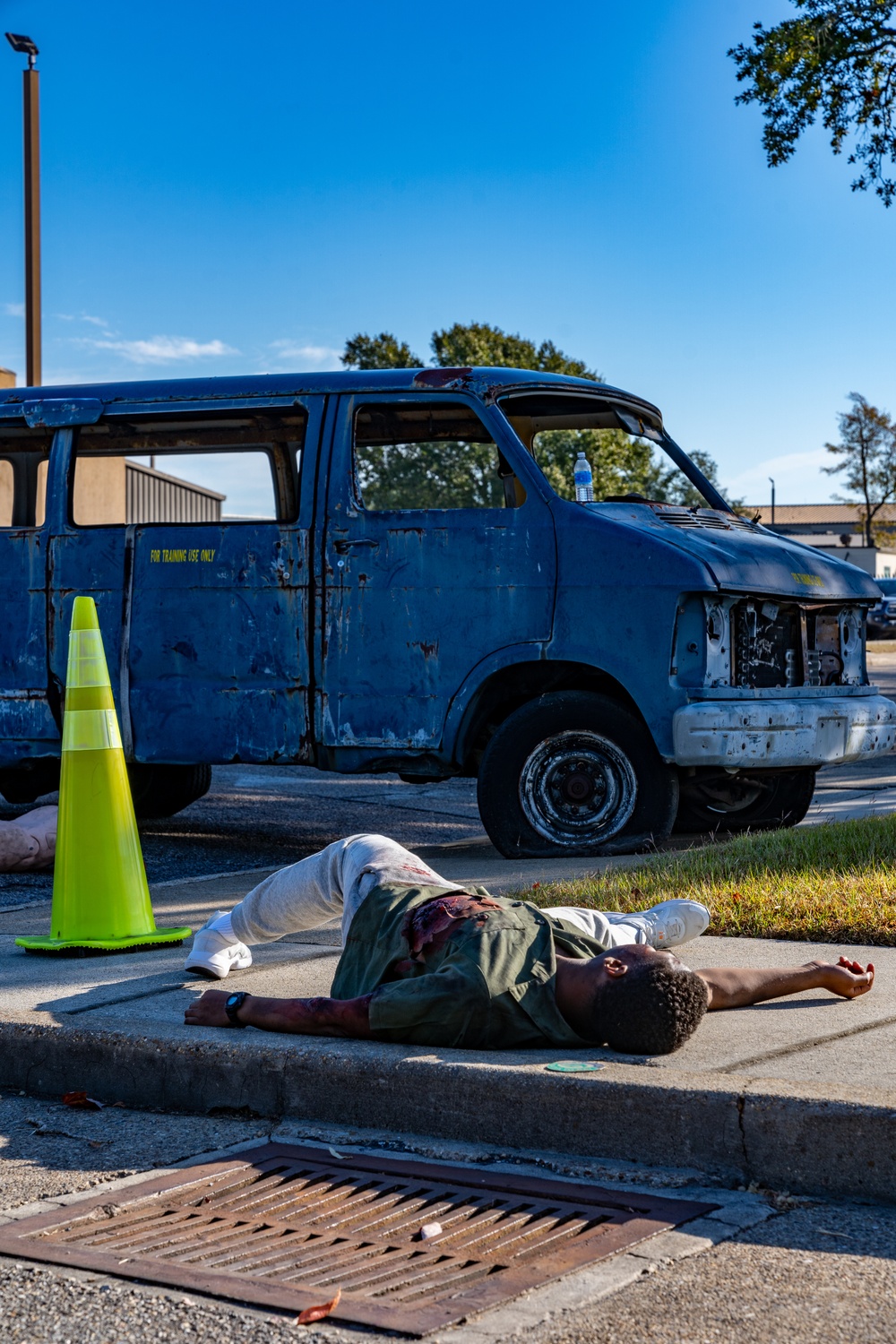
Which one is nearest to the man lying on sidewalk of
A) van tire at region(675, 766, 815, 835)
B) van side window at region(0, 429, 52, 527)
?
van tire at region(675, 766, 815, 835)

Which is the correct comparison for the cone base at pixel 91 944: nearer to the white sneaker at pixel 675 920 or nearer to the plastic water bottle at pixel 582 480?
the white sneaker at pixel 675 920

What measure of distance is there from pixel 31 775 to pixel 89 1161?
5686 millimetres

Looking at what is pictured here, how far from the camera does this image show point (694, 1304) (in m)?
2.59

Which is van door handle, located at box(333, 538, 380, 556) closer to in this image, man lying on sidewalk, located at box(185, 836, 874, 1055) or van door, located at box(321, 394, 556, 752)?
van door, located at box(321, 394, 556, 752)

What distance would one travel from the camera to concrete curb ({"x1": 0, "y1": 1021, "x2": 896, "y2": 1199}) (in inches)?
125

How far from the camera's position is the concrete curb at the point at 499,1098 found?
319 cm

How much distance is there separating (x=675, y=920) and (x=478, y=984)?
113cm

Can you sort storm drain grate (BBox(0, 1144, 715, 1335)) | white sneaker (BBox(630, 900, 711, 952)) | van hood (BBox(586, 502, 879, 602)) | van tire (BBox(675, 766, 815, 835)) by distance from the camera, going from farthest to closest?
van tire (BBox(675, 766, 815, 835))
van hood (BBox(586, 502, 879, 602))
white sneaker (BBox(630, 900, 711, 952))
storm drain grate (BBox(0, 1144, 715, 1335))

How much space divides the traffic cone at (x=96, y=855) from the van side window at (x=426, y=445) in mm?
2414

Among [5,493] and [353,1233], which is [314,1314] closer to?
[353,1233]

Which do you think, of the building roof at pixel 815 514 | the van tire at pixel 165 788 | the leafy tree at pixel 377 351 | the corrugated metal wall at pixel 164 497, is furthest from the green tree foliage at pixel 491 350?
the building roof at pixel 815 514

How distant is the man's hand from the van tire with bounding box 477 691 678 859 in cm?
265

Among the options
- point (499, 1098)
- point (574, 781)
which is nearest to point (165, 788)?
point (574, 781)

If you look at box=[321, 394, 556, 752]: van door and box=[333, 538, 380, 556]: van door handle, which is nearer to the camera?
box=[321, 394, 556, 752]: van door
